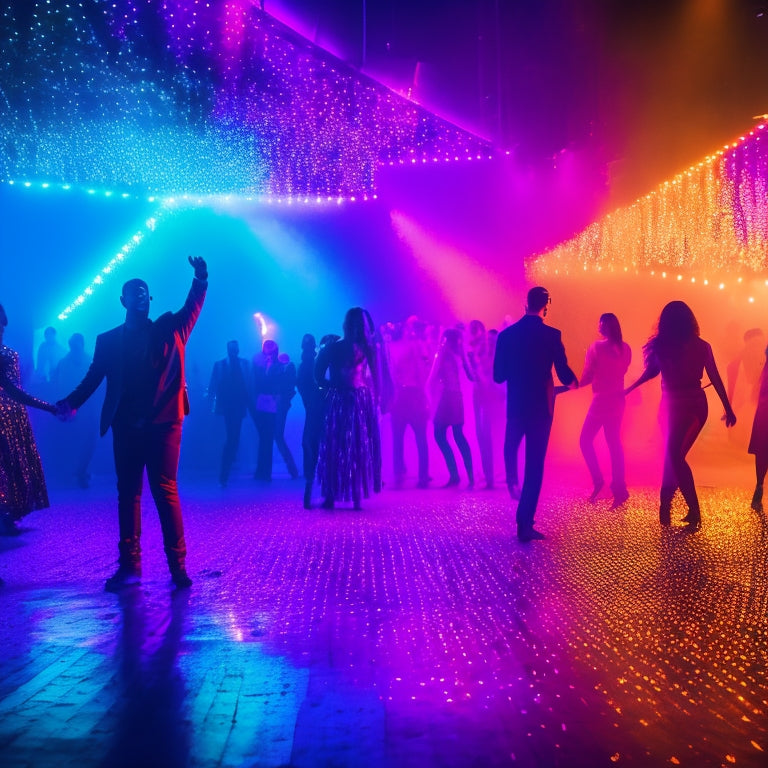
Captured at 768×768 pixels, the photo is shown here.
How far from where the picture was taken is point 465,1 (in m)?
9.51

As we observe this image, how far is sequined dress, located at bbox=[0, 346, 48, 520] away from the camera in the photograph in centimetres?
650

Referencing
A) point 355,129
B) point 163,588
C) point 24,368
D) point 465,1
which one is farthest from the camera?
point 24,368

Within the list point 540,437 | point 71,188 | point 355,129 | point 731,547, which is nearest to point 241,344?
point 71,188

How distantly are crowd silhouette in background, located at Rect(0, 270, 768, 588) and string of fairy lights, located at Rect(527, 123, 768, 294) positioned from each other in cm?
346

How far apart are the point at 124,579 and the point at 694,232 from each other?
711 inches

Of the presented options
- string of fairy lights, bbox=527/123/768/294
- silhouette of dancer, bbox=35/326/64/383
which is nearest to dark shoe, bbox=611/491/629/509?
string of fairy lights, bbox=527/123/768/294

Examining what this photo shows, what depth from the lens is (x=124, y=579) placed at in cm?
468

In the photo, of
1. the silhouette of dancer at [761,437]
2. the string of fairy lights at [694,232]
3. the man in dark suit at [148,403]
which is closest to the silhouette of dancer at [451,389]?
the silhouette of dancer at [761,437]

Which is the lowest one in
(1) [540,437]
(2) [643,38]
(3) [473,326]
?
(1) [540,437]

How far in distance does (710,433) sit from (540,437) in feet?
42.1

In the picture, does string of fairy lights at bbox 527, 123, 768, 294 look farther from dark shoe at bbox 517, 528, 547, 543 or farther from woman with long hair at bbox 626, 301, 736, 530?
dark shoe at bbox 517, 528, 547, 543

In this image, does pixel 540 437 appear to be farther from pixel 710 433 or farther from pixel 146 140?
pixel 710 433

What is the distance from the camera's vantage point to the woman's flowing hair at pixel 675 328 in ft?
21.4

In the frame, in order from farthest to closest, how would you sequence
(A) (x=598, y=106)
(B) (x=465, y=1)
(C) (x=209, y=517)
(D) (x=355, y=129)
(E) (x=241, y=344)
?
(E) (x=241, y=344) → (D) (x=355, y=129) → (A) (x=598, y=106) → (B) (x=465, y=1) → (C) (x=209, y=517)
